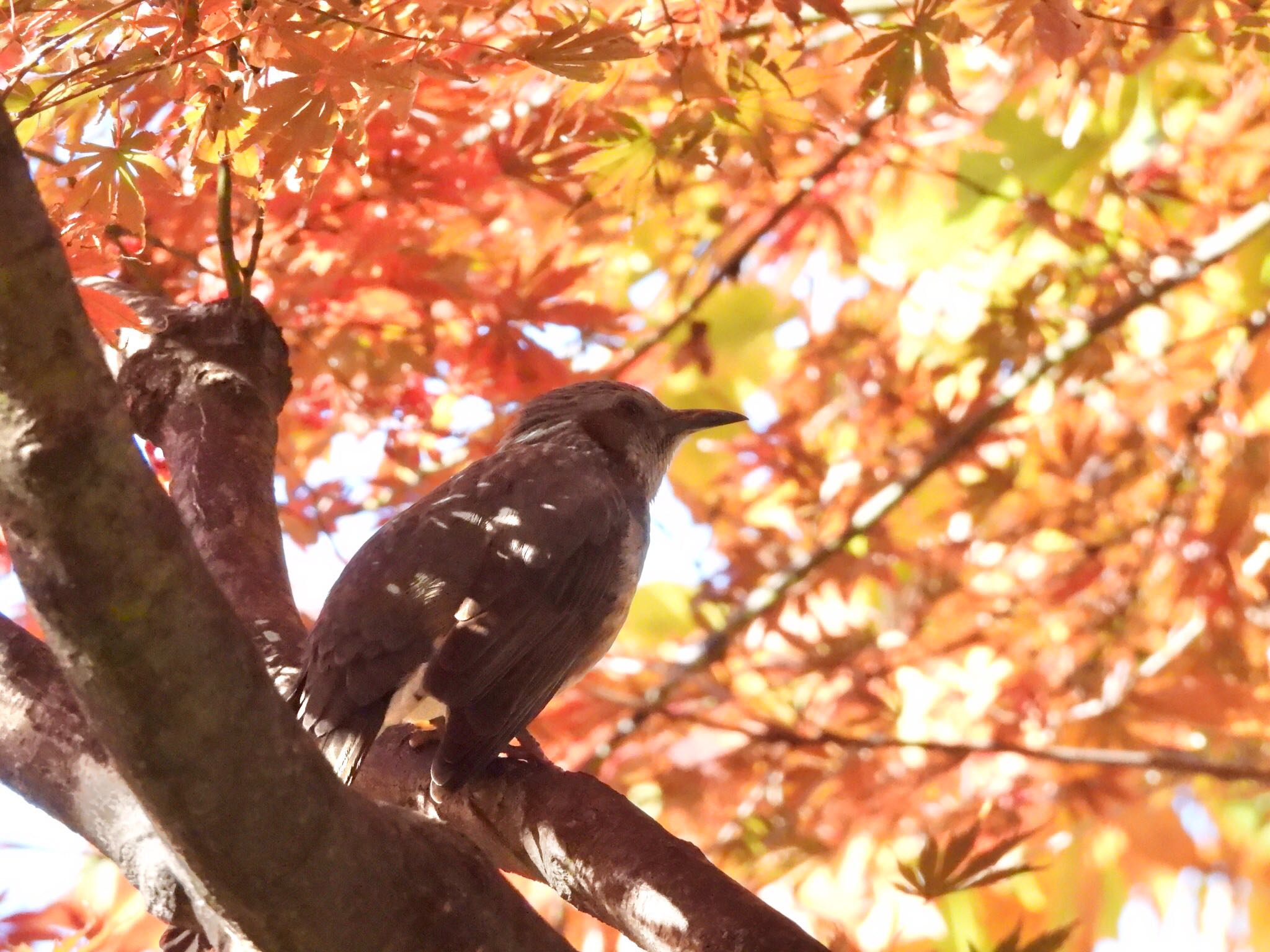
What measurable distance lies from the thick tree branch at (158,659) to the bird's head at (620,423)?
7.92 ft

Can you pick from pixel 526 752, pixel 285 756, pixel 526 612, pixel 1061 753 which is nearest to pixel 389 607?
pixel 526 612

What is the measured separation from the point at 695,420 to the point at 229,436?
182 cm

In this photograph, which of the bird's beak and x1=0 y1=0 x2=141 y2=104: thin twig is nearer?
x1=0 y1=0 x2=141 y2=104: thin twig

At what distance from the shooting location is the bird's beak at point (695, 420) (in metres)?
4.67

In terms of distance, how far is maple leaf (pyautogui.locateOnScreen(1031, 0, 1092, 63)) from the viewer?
2914 millimetres

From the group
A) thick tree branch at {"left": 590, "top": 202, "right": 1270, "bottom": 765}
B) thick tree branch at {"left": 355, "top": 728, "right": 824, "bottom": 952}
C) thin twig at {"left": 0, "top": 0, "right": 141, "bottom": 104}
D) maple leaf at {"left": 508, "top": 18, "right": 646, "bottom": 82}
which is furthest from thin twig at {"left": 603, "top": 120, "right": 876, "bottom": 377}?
thin twig at {"left": 0, "top": 0, "right": 141, "bottom": 104}

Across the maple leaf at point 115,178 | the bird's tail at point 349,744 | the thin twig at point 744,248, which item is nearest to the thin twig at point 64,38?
the maple leaf at point 115,178

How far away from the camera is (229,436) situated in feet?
11.5

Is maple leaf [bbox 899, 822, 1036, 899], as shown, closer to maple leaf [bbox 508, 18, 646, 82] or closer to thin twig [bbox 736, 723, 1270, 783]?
thin twig [bbox 736, 723, 1270, 783]

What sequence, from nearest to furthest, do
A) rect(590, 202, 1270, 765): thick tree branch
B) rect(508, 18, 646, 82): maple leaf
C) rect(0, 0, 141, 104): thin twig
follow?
rect(0, 0, 141, 104): thin twig
rect(508, 18, 646, 82): maple leaf
rect(590, 202, 1270, 765): thick tree branch

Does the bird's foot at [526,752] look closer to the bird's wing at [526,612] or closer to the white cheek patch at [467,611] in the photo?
the bird's wing at [526,612]

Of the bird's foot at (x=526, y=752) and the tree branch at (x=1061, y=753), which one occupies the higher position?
the tree branch at (x=1061, y=753)

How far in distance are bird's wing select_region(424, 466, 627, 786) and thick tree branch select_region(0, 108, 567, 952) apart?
0.82 meters

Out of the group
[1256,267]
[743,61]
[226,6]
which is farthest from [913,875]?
[1256,267]
